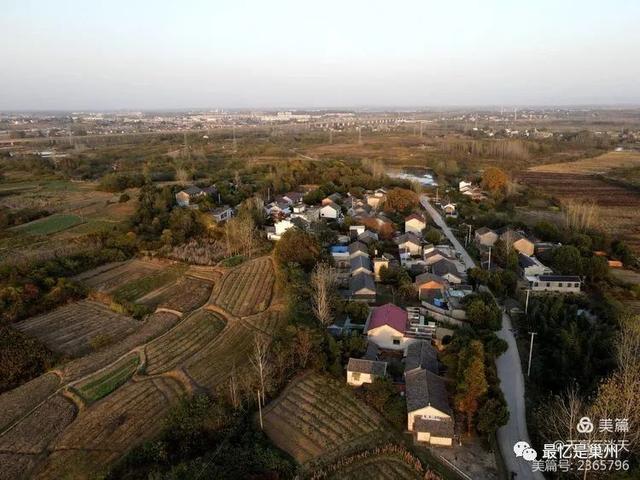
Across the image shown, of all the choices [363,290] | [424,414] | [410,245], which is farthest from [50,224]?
[424,414]

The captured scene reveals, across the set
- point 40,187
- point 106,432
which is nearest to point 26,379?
point 106,432

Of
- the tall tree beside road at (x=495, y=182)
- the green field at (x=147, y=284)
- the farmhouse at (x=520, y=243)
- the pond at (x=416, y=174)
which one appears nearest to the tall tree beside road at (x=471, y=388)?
the farmhouse at (x=520, y=243)

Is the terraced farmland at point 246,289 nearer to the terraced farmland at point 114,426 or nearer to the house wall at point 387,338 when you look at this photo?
the house wall at point 387,338

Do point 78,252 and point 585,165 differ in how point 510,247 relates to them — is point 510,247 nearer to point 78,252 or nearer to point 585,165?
point 78,252

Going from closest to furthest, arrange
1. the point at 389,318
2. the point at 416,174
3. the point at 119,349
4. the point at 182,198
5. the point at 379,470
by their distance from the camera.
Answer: the point at 379,470 → the point at 389,318 → the point at 119,349 → the point at 182,198 → the point at 416,174

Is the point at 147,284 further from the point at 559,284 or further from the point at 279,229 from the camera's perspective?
the point at 559,284

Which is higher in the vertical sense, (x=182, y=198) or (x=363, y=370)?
(x=182, y=198)
